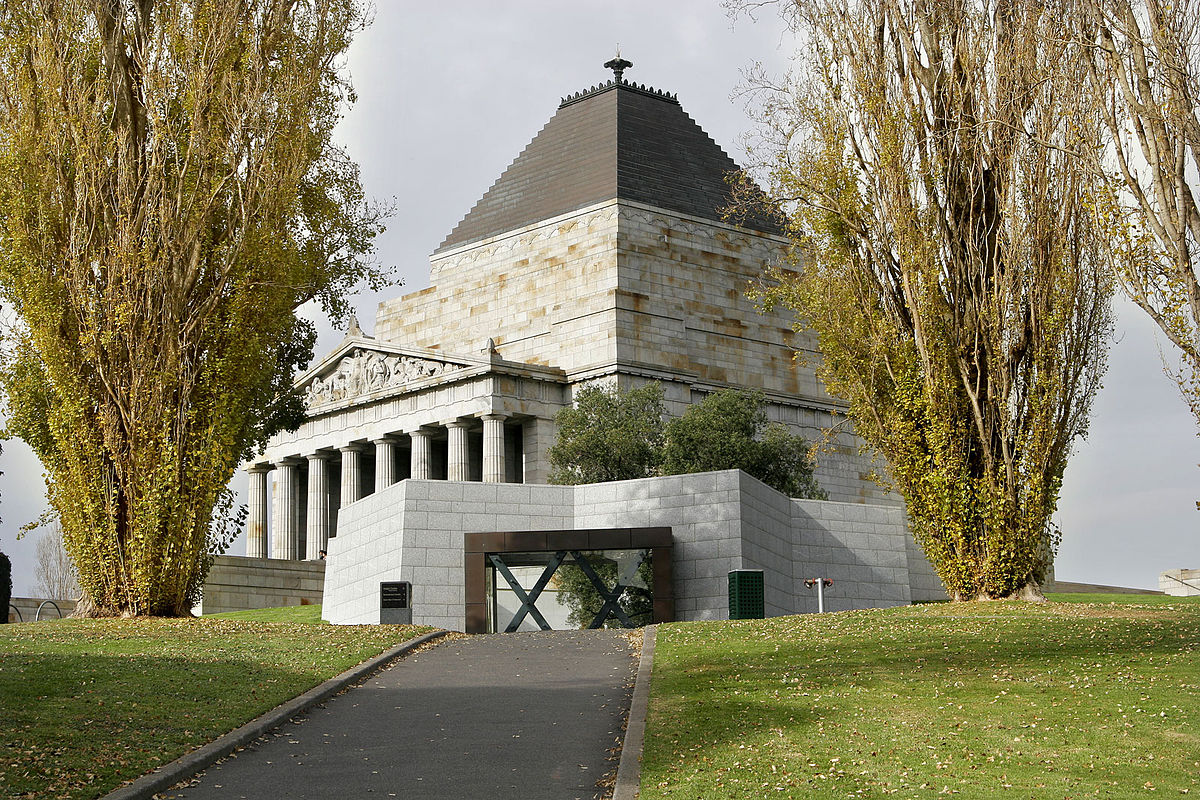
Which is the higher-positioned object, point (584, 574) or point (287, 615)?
point (584, 574)

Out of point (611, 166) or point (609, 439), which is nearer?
point (609, 439)

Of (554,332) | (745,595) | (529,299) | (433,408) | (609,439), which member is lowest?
(745,595)

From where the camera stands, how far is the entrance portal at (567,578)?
96.8ft

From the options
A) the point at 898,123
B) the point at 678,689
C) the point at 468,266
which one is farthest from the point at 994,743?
the point at 468,266

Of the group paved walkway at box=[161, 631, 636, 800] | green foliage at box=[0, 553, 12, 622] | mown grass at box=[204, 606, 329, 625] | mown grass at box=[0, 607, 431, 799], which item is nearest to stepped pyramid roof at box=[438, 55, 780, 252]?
mown grass at box=[204, 606, 329, 625]

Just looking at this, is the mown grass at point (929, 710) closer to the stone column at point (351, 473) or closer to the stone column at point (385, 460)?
the stone column at point (385, 460)

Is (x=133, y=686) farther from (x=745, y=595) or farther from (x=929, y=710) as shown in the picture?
(x=745, y=595)

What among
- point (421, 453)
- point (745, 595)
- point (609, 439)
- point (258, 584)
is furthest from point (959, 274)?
point (421, 453)

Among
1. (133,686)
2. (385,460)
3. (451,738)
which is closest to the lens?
(451,738)

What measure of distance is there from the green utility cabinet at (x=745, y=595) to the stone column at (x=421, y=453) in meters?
27.4

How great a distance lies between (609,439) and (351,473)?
55.3ft

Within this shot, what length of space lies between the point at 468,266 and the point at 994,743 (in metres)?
A: 51.8

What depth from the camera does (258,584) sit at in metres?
45.4

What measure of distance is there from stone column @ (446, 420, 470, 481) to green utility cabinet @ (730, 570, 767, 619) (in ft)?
83.2
